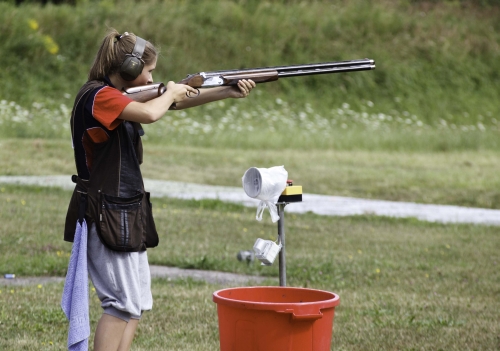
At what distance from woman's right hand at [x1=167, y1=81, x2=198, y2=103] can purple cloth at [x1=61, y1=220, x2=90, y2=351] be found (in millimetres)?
733

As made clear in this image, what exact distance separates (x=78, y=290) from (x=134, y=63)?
105 cm

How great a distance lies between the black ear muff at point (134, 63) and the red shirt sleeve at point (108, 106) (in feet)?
0.46

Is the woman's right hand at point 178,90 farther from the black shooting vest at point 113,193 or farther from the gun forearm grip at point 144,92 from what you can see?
the black shooting vest at point 113,193

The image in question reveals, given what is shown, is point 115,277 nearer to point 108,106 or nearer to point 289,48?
point 108,106

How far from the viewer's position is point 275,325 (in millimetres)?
3355

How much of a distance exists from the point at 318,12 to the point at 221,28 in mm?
3598

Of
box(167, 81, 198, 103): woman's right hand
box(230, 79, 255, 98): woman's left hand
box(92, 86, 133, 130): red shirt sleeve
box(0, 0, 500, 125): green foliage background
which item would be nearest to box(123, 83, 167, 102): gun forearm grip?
box(167, 81, 198, 103): woman's right hand

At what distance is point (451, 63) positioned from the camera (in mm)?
24734

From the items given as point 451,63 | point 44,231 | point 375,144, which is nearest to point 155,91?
point 44,231

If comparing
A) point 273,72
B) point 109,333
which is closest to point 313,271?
point 273,72

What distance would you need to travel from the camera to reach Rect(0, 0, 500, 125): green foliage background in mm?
21062

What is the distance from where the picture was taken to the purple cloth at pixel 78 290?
3531 millimetres

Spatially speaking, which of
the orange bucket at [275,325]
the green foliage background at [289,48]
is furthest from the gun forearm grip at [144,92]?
the green foliage background at [289,48]

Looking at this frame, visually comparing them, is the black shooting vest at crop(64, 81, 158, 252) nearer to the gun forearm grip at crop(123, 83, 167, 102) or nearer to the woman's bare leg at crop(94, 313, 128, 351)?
the gun forearm grip at crop(123, 83, 167, 102)
